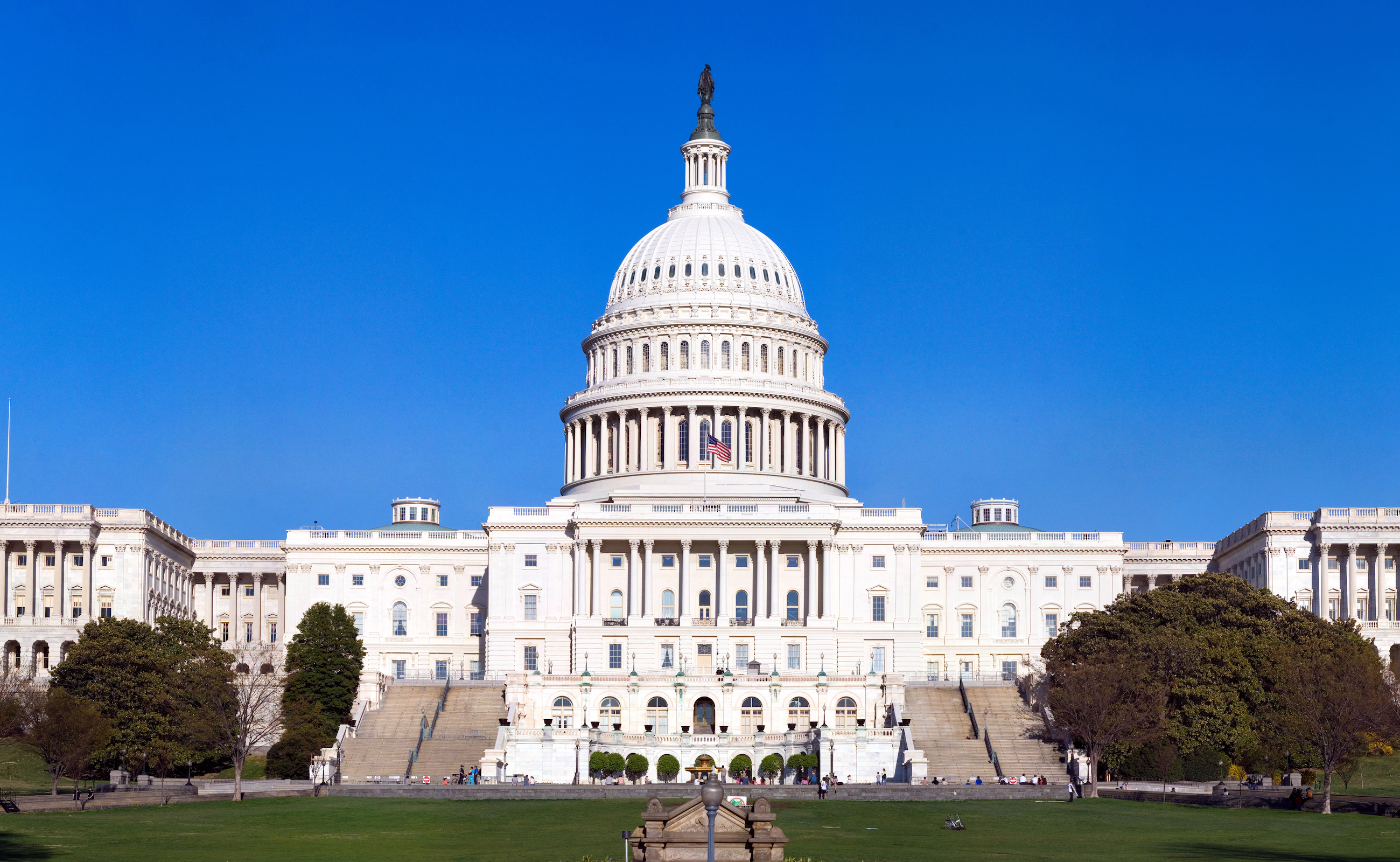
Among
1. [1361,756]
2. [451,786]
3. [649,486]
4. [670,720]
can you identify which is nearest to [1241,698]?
[1361,756]

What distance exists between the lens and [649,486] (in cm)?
14762

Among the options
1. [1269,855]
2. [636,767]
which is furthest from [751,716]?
[1269,855]

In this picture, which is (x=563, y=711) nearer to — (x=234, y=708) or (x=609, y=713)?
(x=609, y=713)

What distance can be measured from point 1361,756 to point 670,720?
118 ft

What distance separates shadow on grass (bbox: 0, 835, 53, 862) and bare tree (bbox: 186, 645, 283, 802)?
1108 inches

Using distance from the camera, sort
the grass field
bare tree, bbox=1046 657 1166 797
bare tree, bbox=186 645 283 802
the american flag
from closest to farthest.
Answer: the grass field, bare tree, bbox=186 645 283 802, bare tree, bbox=1046 657 1166 797, the american flag

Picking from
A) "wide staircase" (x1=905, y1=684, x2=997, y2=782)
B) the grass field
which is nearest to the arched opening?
"wide staircase" (x1=905, y1=684, x2=997, y2=782)

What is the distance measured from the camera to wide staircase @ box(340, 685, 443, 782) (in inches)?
4043

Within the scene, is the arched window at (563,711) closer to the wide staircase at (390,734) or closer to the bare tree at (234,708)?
the wide staircase at (390,734)

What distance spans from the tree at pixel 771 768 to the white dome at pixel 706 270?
2185 inches

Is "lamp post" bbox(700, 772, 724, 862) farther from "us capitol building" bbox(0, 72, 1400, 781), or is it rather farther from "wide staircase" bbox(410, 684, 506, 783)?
"us capitol building" bbox(0, 72, 1400, 781)

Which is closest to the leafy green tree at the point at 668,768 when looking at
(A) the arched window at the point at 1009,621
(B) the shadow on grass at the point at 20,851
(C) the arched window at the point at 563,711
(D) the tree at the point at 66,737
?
(C) the arched window at the point at 563,711

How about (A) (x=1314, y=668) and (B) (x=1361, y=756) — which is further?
(B) (x=1361, y=756)

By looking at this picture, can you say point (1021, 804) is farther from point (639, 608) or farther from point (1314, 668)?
point (639, 608)
